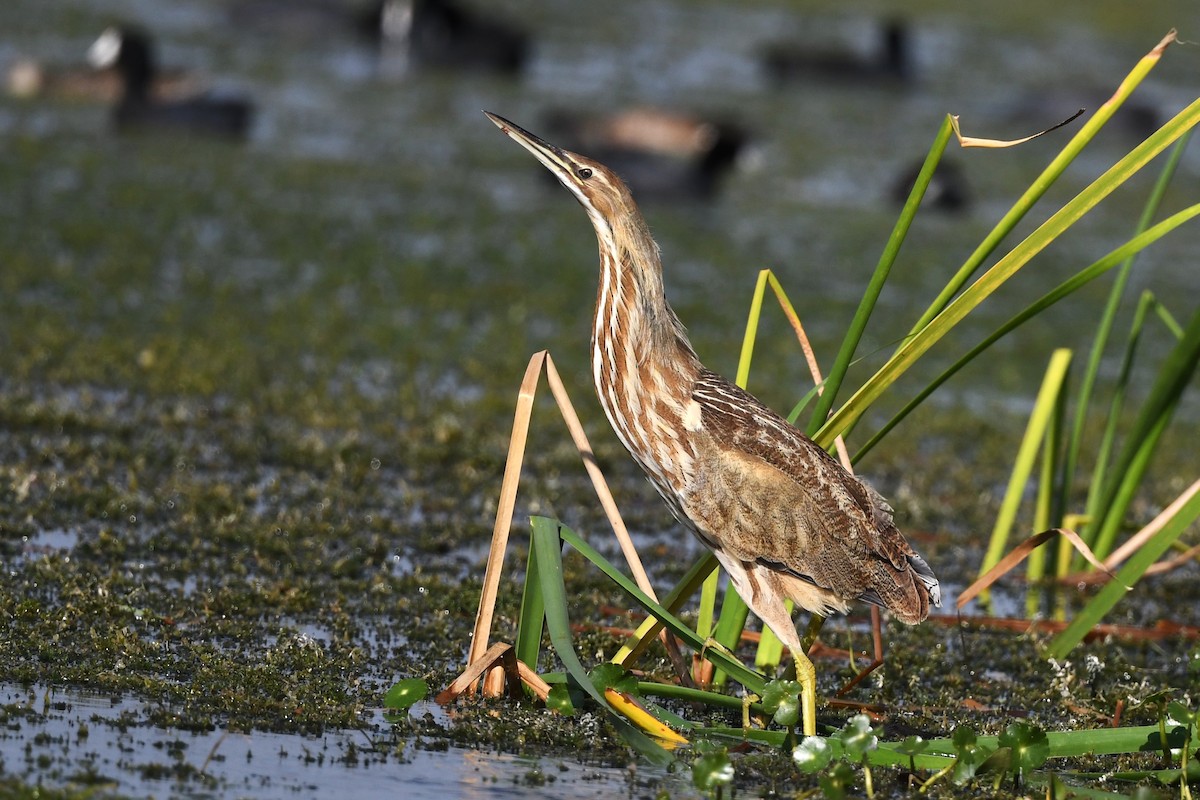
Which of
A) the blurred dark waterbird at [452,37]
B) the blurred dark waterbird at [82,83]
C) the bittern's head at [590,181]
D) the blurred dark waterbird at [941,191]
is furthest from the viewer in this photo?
the blurred dark waterbird at [452,37]

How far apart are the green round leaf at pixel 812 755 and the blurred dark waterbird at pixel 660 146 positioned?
10.4 m

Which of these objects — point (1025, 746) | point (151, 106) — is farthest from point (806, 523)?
point (151, 106)

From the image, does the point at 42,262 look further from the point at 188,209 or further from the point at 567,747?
the point at 567,747

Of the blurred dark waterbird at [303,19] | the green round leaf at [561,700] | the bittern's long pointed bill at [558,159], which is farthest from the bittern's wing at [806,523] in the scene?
the blurred dark waterbird at [303,19]

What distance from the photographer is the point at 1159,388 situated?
5656mm

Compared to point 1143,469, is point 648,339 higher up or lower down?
higher up

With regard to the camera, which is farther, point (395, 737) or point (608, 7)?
point (608, 7)

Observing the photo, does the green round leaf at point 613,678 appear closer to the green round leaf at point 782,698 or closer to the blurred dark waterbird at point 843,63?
the green round leaf at point 782,698

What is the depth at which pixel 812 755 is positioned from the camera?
413 centimetres

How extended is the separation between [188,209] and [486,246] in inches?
83.1

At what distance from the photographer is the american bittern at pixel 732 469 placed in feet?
14.9

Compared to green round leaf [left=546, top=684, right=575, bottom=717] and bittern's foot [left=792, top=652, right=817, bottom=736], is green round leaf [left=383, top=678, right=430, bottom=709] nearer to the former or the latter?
green round leaf [left=546, top=684, right=575, bottom=717]

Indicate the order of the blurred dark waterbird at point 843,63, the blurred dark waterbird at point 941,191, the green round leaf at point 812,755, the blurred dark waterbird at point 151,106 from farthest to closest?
the blurred dark waterbird at point 843,63 < the blurred dark waterbird at point 151,106 < the blurred dark waterbird at point 941,191 < the green round leaf at point 812,755

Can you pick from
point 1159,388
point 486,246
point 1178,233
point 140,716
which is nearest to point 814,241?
point 486,246
